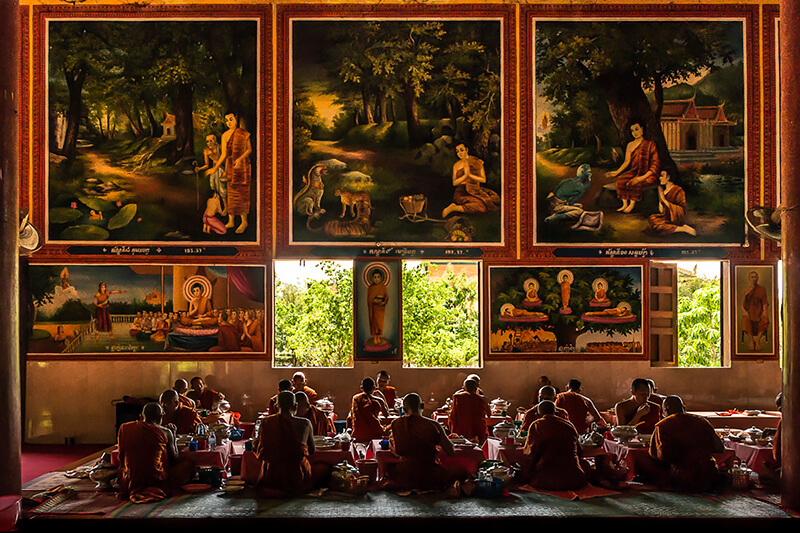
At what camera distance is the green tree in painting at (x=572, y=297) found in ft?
51.8

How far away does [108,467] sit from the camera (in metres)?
9.64

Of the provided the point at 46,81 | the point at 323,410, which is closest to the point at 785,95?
the point at 323,410

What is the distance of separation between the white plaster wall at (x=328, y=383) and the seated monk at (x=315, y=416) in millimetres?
3010

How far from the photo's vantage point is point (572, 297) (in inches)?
622

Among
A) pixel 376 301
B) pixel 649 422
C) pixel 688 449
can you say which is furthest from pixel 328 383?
pixel 688 449

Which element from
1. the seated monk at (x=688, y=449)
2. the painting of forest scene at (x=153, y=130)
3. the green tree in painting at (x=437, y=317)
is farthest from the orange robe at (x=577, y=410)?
the green tree in painting at (x=437, y=317)

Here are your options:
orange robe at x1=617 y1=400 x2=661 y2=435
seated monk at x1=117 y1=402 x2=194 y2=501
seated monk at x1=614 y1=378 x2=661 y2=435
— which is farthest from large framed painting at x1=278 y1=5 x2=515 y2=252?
seated monk at x1=117 y1=402 x2=194 y2=501

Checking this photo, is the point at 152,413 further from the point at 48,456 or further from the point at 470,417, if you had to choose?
the point at 48,456

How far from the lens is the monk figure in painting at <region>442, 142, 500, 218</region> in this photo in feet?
52.3

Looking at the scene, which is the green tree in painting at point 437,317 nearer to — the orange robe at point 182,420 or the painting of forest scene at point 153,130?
the painting of forest scene at point 153,130

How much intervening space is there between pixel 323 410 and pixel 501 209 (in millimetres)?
6087

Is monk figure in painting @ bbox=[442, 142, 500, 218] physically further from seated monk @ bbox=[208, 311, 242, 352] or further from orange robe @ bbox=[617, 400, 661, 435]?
orange robe @ bbox=[617, 400, 661, 435]

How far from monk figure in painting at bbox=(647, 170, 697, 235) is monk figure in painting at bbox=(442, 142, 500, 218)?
3566 mm

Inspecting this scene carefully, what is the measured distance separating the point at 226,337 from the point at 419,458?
7.32 meters
